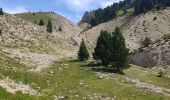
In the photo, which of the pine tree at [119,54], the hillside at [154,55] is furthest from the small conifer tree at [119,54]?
the hillside at [154,55]

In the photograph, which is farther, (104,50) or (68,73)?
(104,50)

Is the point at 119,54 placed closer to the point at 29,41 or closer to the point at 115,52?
the point at 115,52

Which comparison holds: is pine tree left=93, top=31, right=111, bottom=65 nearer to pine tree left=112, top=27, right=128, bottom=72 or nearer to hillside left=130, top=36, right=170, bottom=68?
pine tree left=112, top=27, right=128, bottom=72

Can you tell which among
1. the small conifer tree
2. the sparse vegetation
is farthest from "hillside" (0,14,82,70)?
the small conifer tree

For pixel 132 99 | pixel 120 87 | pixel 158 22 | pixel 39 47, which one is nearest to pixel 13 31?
pixel 39 47

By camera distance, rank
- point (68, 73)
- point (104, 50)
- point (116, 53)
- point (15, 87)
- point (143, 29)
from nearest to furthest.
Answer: point (15, 87) → point (68, 73) → point (116, 53) → point (104, 50) → point (143, 29)

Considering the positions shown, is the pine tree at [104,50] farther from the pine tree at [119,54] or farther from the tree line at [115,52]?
the pine tree at [119,54]

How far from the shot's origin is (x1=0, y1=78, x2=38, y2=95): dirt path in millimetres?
33094

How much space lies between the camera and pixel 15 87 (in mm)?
34188

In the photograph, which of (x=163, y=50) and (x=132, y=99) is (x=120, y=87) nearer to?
(x=132, y=99)

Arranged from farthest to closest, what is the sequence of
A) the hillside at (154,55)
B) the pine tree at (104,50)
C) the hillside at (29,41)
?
the hillside at (29,41), the hillside at (154,55), the pine tree at (104,50)

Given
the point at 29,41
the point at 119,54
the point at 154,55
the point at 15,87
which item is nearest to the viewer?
the point at 15,87

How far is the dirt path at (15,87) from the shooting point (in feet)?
109

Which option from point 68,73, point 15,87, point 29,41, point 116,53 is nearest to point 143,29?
point 29,41
